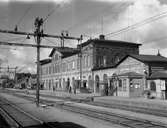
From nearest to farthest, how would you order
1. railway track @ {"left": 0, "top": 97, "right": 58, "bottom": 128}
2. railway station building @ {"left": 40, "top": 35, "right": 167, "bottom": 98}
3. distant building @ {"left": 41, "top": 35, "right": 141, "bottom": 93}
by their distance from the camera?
railway track @ {"left": 0, "top": 97, "right": 58, "bottom": 128} < railway station building @ {"left": 40, "top": 35, "right": 167, "bottom": 98} < distant building @ {"left": 41, "top": 35, "right": 141, "bottom": 93}

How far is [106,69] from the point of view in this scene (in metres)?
43.0

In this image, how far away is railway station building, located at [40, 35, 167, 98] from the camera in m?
33.5

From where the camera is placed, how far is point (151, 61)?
33781 mm

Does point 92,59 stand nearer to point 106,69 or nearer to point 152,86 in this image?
point 106,69

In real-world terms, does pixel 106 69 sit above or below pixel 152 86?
above

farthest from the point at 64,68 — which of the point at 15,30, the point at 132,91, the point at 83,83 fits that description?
the point at 15,30

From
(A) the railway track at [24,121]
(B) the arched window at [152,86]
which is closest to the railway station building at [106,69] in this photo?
(B) the arched window at [152,86]

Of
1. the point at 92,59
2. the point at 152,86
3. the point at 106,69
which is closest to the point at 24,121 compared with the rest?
the point at 152,86

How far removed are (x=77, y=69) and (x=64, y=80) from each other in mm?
9701

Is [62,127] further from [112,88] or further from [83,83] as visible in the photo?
[83,83]

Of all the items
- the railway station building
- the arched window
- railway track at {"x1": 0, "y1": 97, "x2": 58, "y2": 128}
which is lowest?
railway track at {"x1": 0, "y1": 97, "x2": 58, "y2": 128}

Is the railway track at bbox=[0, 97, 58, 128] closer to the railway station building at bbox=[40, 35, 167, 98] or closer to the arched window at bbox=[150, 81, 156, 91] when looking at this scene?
the railway station building at bbox=[40, 35, 167, 98]

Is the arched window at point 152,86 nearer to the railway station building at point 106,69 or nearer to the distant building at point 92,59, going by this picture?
the railway station building at point 106,69

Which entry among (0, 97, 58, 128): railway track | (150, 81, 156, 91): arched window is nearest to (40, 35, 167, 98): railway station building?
(150, 81, 156, 91): arched window
